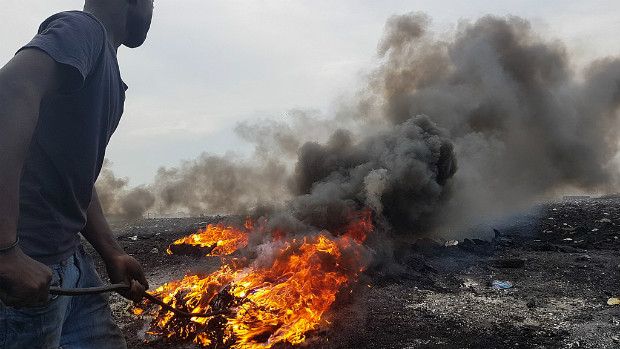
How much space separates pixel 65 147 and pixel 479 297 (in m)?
6.68

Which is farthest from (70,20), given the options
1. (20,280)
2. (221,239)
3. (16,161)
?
(221,239)

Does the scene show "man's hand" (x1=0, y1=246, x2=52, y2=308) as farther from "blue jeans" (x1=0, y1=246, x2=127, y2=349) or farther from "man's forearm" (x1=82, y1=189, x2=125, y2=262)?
"man's forearm" (x1=82, y1=189, x2=125, y2=262)

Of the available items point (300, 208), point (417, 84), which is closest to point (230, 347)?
point (300, 208)

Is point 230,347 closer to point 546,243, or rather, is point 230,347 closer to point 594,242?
point 546,243

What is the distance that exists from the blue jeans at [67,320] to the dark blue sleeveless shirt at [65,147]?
0.17 metres

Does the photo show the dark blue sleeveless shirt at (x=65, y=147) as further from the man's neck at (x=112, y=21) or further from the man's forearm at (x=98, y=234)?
the man's forearm at (x=98, y=234)

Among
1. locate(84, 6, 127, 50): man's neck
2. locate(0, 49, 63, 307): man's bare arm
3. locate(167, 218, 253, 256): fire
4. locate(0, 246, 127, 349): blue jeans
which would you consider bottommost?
locate(167, 218, 253, 256): fire

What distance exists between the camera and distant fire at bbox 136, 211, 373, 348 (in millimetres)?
4996

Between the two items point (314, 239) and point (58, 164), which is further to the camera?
point (314, 239)

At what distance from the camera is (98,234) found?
8.59 ft

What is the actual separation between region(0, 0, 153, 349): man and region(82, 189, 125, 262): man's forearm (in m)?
0.08

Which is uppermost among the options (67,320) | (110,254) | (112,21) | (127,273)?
(112,21)

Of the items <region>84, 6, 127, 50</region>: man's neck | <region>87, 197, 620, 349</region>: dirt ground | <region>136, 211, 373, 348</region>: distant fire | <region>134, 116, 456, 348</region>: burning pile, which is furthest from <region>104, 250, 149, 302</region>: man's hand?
<region>87, 197, 620, 349</region>: dirt ground

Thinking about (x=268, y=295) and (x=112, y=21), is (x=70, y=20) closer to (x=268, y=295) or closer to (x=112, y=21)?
(x=112, y=21)
